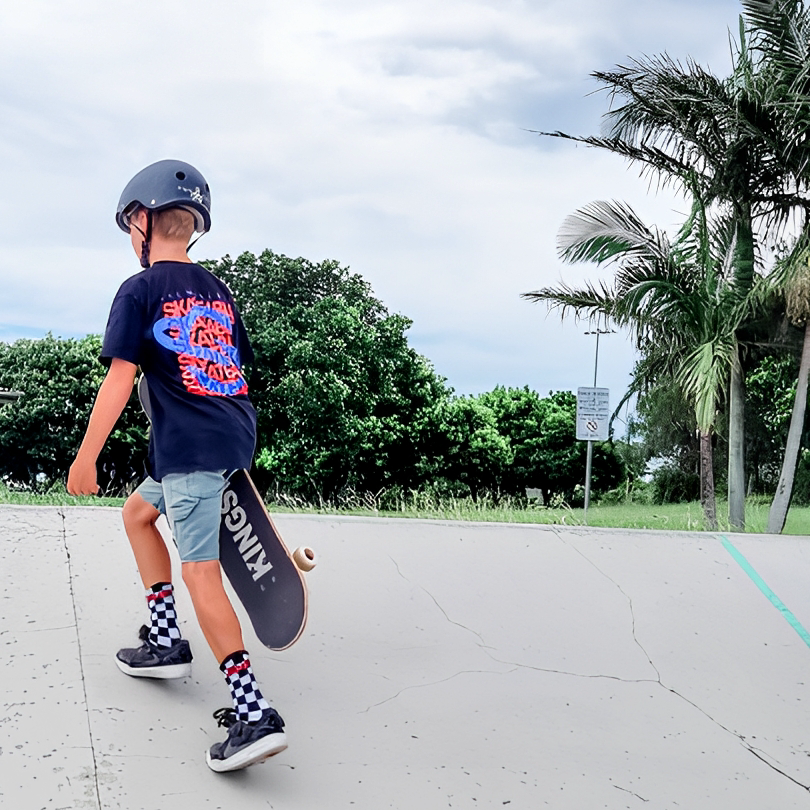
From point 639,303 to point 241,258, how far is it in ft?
42.2

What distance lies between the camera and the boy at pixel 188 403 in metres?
3.20

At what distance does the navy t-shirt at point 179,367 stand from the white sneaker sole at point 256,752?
986mm

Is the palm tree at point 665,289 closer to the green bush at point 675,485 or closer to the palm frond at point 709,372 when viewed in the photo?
the palm frond at point 709,372

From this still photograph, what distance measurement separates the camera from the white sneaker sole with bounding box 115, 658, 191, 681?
3.81 metres

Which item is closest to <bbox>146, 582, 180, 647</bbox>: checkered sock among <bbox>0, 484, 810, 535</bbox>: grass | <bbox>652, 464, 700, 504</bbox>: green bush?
<bbox>0, 484, 810, 535</bbox>: grass

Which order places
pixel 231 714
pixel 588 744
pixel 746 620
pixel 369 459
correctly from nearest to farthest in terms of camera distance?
pixel 231 714 < pixel 588 744 < pixel 746 620 < pixel 369 459

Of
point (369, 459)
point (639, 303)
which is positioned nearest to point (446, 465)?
point (369, 459)

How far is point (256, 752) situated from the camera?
10.3 feet

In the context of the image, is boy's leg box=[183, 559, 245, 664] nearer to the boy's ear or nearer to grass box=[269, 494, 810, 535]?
the boy's ear

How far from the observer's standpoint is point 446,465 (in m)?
26.0

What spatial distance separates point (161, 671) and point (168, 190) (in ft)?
6.66

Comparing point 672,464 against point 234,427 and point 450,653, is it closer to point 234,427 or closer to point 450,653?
point 450,653


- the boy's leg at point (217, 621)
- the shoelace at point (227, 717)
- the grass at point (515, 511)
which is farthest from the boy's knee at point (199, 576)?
the grass at point (515, 511)

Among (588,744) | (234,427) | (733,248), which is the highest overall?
(733,248)
